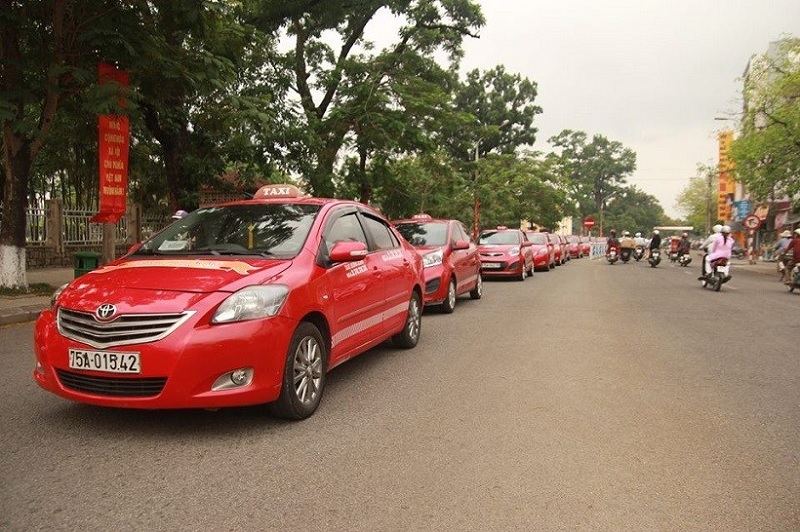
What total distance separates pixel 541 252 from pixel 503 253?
7.01 metres

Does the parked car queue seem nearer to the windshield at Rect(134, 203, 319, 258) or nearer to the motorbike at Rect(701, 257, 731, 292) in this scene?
the windshield at Rect(134, 203, 319, 258)

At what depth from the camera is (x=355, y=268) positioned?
Result: 17.9 feet

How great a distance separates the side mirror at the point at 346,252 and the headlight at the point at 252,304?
0.74 m

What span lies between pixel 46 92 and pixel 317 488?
A: 9.78 metres

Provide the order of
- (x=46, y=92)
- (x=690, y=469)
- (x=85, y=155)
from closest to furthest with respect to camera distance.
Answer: (x=690, y=469)
(x=46, y=92)
(x=85, y=155)

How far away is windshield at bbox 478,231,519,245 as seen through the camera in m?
18.9

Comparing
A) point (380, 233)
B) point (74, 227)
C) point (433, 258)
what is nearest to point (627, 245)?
point (433, 258)

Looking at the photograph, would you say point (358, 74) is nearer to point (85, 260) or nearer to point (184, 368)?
point (85, 260)

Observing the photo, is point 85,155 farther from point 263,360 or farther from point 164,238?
A: point 263,360

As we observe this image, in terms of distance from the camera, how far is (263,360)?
4016 mm

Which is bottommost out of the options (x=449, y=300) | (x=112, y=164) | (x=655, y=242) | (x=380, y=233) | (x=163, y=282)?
(x=449, y=300)

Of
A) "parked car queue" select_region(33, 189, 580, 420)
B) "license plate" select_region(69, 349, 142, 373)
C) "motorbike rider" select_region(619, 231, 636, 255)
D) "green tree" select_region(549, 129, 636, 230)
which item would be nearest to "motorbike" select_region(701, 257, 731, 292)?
"parked car queue" select_region(33, 189, 580, 420)

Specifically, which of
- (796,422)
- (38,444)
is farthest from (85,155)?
(796,422)

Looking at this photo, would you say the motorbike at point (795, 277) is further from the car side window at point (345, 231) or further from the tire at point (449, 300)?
the car side window at point (345, 231)
